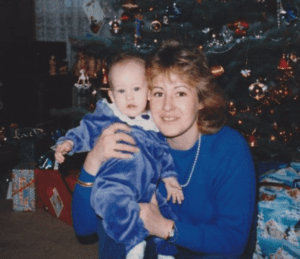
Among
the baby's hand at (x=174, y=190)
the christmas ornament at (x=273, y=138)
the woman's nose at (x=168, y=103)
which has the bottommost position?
the christmas ornament at (x=273, y=138)

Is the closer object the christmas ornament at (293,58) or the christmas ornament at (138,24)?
the christmas ornament at (138,24)

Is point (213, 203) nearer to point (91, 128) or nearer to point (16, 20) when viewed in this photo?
point (91, 128)

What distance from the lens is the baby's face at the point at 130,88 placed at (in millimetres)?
1505

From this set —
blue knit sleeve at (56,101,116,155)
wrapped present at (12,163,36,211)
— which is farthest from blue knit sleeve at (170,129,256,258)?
wrapped present at (12,163,36,211)

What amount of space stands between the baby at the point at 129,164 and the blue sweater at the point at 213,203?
0.06m

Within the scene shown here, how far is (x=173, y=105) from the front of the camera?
1403mm

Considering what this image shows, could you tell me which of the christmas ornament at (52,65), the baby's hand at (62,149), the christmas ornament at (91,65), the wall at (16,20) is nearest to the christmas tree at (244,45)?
the christmas ornament at (91,65)

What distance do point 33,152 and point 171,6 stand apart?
5.97 ft

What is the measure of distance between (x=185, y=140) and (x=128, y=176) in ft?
1.10

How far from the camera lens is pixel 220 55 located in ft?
9.71

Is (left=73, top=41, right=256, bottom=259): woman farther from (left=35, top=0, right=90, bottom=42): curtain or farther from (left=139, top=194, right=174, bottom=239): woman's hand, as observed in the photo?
(left=35, top=0, right=90, bottom=42): curtain

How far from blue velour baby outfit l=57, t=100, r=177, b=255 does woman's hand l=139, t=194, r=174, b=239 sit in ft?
0.09

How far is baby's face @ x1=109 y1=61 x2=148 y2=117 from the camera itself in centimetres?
150

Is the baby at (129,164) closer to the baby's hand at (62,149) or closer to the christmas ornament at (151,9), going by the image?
the baby's hand at (62,149)
